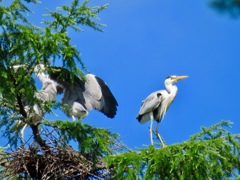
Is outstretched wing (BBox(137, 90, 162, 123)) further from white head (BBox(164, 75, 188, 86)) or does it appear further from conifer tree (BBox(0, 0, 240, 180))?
conifer tree (BBox(0, 0, 240, 180))

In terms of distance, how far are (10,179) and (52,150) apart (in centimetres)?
49

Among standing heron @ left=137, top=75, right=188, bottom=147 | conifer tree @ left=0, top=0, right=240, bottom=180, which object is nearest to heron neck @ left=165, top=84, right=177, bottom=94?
standing heron @ left=137, top=75, right=188, bottom=147

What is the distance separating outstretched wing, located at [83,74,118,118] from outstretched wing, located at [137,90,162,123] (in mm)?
604

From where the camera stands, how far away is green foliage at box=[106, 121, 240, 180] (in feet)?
14.4

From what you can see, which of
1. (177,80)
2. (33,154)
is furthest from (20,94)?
(177,80)

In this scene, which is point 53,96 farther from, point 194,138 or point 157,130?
point 194,138

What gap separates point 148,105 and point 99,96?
3.56 ft

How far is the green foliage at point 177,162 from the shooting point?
4.39 meters

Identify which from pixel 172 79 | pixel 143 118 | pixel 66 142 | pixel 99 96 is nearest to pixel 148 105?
pixel 143 118

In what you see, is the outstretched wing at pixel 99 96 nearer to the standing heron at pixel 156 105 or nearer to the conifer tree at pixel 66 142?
the standing heron at pixel 156 105

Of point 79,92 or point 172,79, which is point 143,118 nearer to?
point 172,79

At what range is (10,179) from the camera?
472 centimetres

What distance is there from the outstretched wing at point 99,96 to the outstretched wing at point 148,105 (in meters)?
0.60

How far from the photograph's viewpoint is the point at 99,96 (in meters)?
6.80
